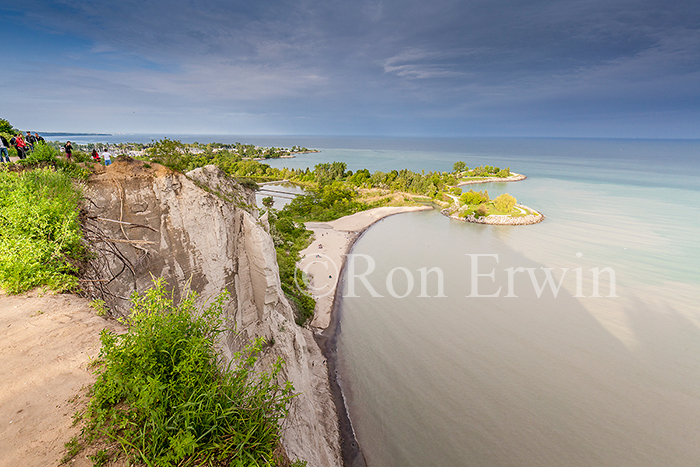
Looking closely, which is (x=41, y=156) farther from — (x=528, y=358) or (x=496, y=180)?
(x=496, y=180)

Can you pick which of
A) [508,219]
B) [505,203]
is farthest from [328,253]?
[505,203]

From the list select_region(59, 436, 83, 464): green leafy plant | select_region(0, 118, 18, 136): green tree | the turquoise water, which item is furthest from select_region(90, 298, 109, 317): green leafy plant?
select_region(0, 118, 18, 136): green tree

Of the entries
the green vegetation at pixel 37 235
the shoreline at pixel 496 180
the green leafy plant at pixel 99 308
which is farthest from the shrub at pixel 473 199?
the green leafy plant at pixel 99 308

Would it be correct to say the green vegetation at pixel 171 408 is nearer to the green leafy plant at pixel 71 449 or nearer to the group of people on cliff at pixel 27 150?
the green leafy plant at pixel 71 449

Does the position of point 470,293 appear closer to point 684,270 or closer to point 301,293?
point 301,293

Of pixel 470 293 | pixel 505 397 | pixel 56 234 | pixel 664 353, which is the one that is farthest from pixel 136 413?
pixel 664 353

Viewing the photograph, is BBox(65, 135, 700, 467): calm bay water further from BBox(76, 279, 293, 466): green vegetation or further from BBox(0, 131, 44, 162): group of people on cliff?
BBox(0, 131, 44, 162): group of people on cliff
